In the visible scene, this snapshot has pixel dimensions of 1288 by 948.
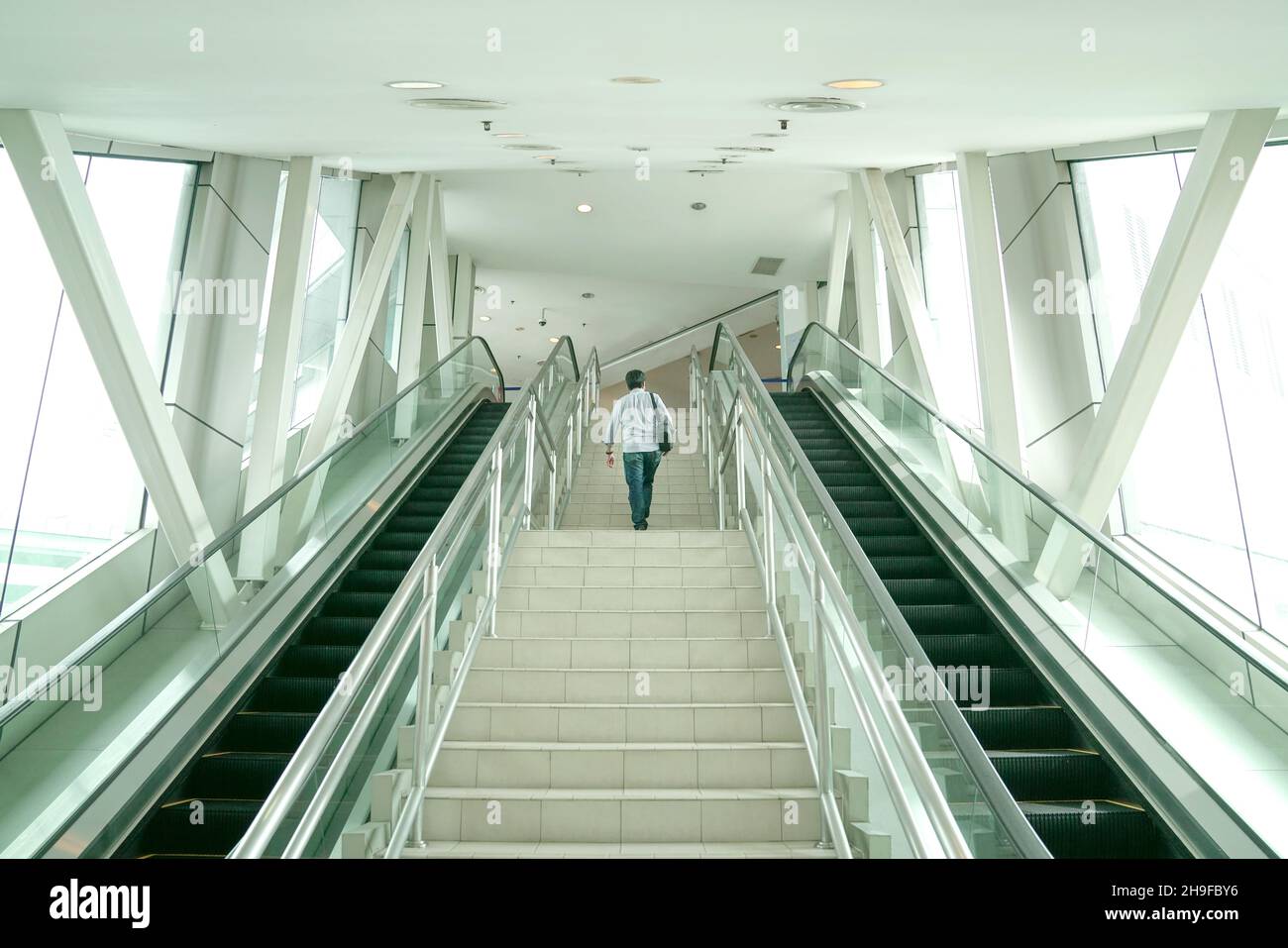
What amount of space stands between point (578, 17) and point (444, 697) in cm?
311

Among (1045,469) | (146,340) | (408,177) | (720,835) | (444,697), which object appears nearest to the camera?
(720,835)

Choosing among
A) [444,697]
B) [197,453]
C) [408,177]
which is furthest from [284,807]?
[408,177]

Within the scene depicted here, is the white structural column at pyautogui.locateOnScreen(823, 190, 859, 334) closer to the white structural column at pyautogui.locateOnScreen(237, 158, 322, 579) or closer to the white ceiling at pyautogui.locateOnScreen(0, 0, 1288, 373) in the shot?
the white ceiling at pyautogui.locateOnScreen(0, 0, 1288, 373)

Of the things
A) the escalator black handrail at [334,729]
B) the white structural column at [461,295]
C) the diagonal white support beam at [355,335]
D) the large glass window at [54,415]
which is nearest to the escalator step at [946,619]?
the escalator black handrail at [334,729]

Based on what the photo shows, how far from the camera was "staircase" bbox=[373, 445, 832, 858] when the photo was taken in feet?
12.8

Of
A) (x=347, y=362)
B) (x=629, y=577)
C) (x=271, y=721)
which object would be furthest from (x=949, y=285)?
(x=271, y=721)

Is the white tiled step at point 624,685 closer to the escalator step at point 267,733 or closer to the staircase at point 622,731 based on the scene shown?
the staircase at point 622,731

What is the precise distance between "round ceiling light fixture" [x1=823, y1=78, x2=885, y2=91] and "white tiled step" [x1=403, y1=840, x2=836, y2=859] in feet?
12.8

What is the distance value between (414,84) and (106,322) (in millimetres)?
2163

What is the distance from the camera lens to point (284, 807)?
8.67 feet

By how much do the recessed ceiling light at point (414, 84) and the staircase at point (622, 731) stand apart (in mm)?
2938

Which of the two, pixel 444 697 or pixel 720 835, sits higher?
pixel 444 697

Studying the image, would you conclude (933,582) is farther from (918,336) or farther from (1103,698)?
(918,336)

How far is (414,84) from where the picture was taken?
532cm
